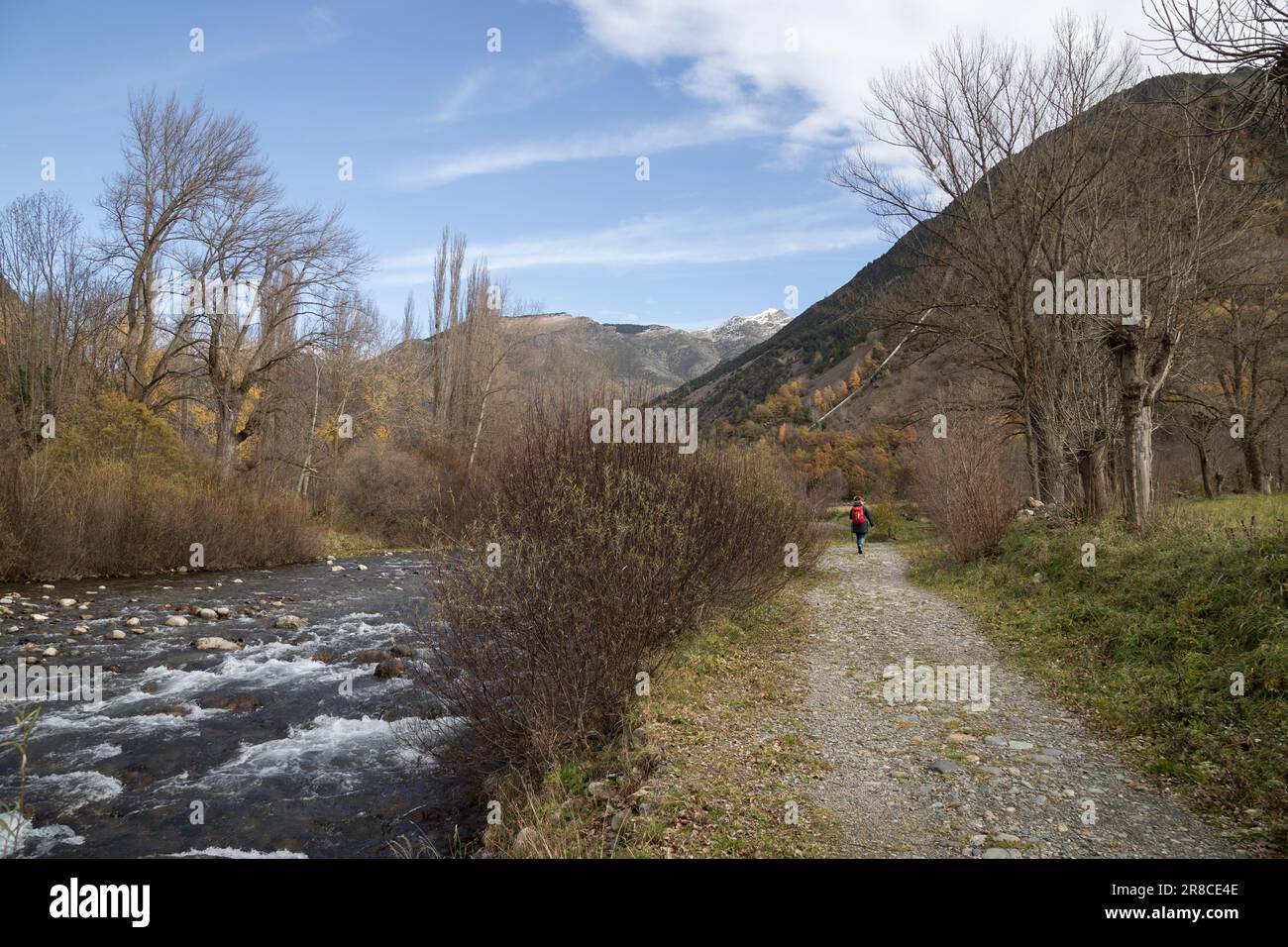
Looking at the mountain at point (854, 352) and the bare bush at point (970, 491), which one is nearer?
the mountain at point (854, 352)

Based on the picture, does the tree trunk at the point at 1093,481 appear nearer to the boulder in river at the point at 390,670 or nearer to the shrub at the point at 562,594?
the shrub at the point at 562,594

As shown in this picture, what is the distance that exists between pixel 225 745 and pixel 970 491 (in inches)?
538

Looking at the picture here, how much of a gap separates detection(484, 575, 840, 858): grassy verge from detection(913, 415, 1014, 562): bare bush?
8.65 metres

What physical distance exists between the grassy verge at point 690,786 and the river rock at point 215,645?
7.57 metres

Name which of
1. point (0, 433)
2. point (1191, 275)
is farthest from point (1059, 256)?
point (0, 433)

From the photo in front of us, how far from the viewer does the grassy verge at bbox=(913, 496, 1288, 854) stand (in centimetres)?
449

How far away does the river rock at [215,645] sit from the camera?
10.8m

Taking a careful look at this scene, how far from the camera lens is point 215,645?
10.9 metres

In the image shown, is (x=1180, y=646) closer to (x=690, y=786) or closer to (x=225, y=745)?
(x=690, y=786)

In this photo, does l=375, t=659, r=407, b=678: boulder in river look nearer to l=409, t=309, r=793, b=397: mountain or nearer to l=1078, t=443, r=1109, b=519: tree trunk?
l=409, t=309, r=793, b=397: mountain

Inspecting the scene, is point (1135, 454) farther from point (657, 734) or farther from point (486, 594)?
point (486, 594)

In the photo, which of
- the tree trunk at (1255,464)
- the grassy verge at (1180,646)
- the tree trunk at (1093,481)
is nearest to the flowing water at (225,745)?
the grassy verge at (1180,646)

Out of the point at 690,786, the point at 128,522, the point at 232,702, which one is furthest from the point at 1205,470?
the point at 128,522
